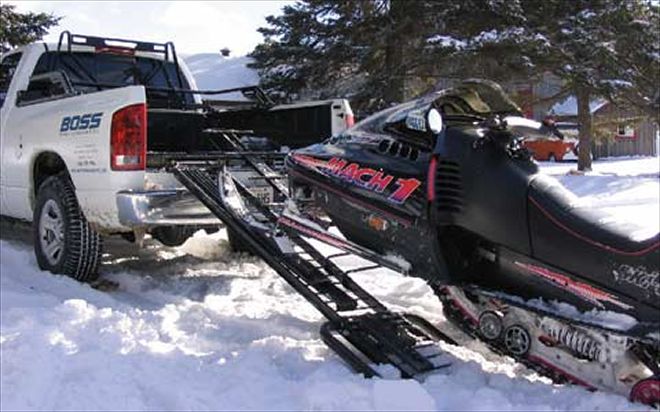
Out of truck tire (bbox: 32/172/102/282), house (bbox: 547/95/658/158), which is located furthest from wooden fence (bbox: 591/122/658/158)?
truck tire (bbox: 32/172/102/282)

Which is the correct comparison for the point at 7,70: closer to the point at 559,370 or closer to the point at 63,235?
the point at 63,235

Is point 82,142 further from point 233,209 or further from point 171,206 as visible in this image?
point 233,209

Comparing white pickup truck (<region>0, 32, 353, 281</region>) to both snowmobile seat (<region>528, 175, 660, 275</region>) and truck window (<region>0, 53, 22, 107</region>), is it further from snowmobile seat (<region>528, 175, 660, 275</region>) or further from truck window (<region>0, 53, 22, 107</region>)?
snowmobile seat (<region>528, 175, 660, 275</region>)

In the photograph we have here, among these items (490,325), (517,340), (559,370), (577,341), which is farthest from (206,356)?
(577,341)

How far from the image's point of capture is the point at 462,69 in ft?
63.7

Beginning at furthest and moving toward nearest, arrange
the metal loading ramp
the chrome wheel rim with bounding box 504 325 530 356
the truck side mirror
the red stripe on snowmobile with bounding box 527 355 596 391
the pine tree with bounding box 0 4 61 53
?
1. the pine tree with bounding box 0 4 61 53
2. the truck side mirror
3. the metal loading ramp
4. the chrome wheel rim with bounding box 504 325 530 356
5. the red stripe on snowmobile with bounding box 527 355 596 391

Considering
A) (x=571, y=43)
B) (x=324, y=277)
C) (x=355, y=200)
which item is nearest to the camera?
(x=355, y=200)

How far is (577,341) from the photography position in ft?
11.2

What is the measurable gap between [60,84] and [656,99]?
17.5 m

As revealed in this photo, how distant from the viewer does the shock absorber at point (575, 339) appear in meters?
3.36

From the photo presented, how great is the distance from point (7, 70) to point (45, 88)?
817 mm

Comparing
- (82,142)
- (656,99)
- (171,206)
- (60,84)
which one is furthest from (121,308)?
(656,99)

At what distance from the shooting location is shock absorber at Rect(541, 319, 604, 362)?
3355 millimetres

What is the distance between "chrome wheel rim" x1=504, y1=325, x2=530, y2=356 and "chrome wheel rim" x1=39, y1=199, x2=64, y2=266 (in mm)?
3791
